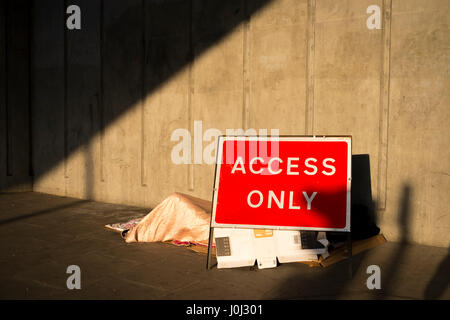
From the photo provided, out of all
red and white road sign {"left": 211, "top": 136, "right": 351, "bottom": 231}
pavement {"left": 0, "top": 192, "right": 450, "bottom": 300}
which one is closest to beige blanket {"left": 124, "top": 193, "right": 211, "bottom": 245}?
pavement {"left": 0, "top": 192, "right": 450, "bottom": 300}

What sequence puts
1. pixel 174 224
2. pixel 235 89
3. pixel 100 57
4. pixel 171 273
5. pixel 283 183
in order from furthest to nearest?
pixel 100 57 < pixel 235 89 < pixel 174 224 < pixel 283 183 < pixel 171 273

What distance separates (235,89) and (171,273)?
3029 mm

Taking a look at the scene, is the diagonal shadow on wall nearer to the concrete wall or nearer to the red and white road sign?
the concrete wall

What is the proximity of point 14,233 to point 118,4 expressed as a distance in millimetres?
4097

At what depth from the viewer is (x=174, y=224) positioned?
4.93 metres

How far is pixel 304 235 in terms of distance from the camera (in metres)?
4.02

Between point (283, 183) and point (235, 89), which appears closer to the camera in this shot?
point (283, 183)

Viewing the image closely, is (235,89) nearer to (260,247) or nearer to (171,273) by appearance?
(260,247)

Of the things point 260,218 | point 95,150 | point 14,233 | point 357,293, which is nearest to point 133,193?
point 95,150

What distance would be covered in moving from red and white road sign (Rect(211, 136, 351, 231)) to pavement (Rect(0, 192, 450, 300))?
0.48 metres

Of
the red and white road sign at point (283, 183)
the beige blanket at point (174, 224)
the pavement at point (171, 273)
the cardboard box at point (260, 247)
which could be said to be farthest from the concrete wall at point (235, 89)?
the cardboard box at point (260, 247)

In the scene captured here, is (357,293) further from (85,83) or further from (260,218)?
(85,83)

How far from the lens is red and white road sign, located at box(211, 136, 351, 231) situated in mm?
3740

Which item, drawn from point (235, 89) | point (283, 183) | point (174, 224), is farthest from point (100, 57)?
point (283, 183)
